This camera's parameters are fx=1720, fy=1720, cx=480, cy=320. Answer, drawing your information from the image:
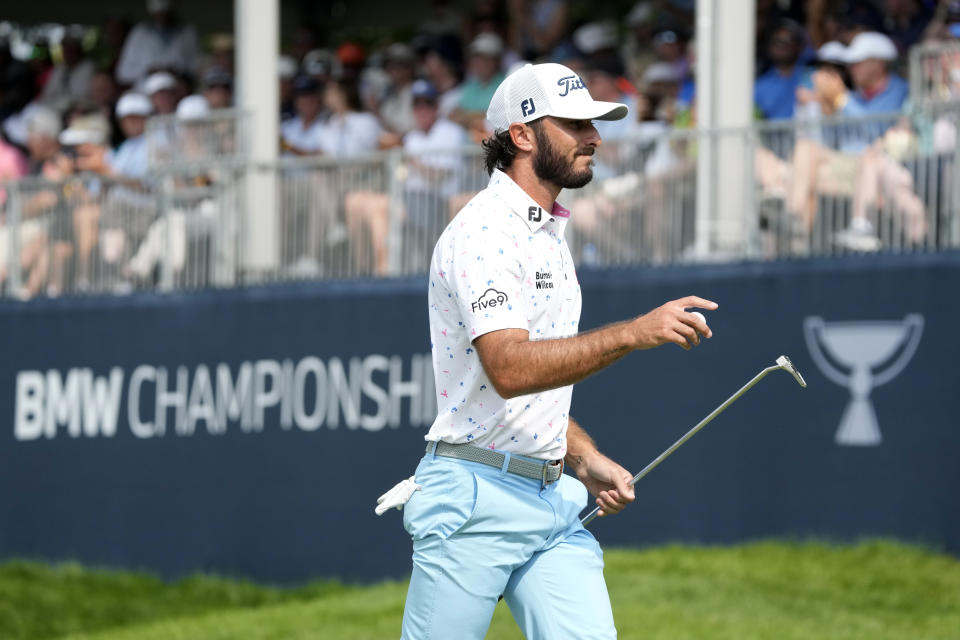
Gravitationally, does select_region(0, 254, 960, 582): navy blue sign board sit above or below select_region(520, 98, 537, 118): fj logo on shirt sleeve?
below

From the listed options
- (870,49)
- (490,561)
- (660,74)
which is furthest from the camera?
(660,74)

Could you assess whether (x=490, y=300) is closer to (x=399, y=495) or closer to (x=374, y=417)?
(x=399, y=495)

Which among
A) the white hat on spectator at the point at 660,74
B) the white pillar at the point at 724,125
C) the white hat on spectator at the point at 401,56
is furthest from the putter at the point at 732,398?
the white hat on spectator at the point at 401,56

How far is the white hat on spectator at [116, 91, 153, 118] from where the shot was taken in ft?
45.4

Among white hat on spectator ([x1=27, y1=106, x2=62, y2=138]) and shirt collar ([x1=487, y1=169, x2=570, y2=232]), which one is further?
white hat on spectator ([x1=27, y1=106, x2=62, y2=138])

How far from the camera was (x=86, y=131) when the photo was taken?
46.9 ft

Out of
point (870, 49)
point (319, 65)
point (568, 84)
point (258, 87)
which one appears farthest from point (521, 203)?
point (319, 65)

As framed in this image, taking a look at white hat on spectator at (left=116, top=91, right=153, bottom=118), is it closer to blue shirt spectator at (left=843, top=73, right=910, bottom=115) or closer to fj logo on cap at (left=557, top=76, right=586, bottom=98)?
blue shirt spectator at (left=843, top=73, right=910, bottom=115)

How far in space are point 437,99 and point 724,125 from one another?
286cm

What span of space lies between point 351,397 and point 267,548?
127 centimetres

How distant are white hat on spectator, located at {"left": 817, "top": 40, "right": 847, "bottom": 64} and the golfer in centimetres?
587

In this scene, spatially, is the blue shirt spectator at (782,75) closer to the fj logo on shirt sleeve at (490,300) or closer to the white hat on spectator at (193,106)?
the white hat on spectator at (193,106)

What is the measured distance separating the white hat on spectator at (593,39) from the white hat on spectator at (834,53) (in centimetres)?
200

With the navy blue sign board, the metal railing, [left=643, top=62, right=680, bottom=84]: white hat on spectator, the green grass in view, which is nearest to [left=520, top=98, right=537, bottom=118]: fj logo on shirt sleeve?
the green grass
